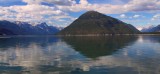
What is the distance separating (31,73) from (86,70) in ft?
31.9

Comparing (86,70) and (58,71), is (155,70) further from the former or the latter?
(58,71)

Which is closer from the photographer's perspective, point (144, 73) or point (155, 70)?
point (144, 73)

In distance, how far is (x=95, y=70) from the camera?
45.1 metres

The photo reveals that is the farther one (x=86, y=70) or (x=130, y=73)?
(x=86, y=70)

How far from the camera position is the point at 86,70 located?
4522cm

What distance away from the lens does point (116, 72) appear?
42844mm

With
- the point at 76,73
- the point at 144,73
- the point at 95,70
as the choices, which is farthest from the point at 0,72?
the point at 144,73

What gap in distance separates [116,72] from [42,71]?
42.0 ft

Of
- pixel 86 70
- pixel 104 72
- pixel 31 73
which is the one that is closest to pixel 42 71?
pixel 31 73

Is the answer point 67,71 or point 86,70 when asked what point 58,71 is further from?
point 86,70

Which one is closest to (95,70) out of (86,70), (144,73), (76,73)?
(86,70)

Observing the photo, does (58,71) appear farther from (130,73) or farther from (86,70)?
(130,73)

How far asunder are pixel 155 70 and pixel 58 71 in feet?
56.1

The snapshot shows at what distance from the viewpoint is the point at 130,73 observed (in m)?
41.9
